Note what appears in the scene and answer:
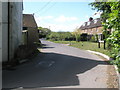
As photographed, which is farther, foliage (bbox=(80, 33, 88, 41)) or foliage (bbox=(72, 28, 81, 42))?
foliage (bbox=(80, 33, 88, 41))

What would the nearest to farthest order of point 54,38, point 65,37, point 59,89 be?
point 59,89, point 65,37, point 54,38

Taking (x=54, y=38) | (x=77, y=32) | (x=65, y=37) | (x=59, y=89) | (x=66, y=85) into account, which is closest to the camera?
(x=59, y=89)

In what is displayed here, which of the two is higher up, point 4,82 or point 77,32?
point 77,32

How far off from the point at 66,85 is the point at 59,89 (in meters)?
0.56

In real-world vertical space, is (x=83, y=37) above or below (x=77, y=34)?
below

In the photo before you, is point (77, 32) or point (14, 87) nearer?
point (14, 87)

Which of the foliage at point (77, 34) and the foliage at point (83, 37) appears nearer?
the foliage at point (77, 34)

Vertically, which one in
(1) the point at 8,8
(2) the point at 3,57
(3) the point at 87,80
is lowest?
(3) the point at 87,80

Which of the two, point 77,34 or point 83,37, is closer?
point 77,34

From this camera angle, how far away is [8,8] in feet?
35.0

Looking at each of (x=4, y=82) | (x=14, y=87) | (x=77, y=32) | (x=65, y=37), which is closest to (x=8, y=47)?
(x=4, y=82)

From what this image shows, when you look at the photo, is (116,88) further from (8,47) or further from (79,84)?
(8,47)

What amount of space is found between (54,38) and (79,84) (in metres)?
59.1

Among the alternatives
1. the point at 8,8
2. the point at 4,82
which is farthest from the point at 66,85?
the point at 8,8
